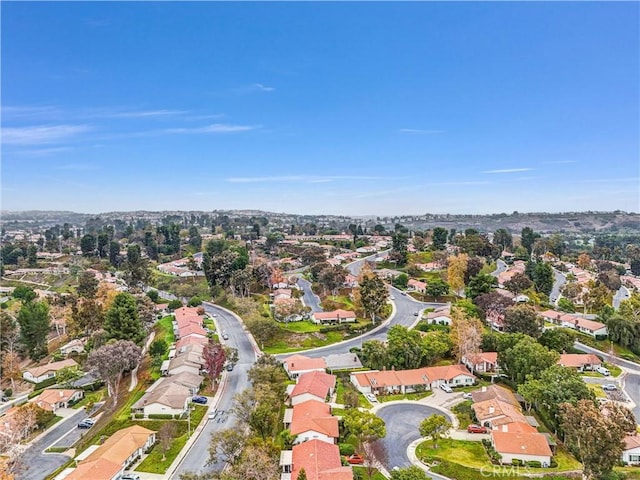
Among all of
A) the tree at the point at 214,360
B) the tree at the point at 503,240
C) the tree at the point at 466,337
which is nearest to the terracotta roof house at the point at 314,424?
the tree at the point at 214,360

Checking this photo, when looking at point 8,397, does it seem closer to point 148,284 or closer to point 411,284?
point 148,284

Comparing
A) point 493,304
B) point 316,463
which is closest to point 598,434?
point 316,463

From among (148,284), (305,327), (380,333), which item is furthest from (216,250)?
(380,333)

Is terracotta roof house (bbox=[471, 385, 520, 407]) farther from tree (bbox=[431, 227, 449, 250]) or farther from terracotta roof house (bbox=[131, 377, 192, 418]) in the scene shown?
tree (bbox=[431, 227, 449, 250])

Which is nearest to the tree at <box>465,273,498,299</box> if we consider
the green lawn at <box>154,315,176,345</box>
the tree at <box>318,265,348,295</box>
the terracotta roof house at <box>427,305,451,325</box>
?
the terracotta roof house at <box>427,305,451,325</box>

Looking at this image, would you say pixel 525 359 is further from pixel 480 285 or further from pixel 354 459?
pixel 480 285

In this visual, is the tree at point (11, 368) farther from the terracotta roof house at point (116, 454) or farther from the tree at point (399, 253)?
the tree at point (399, 253)
